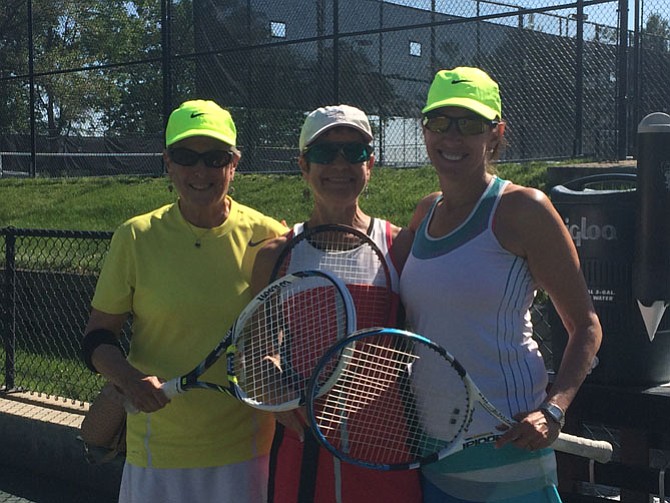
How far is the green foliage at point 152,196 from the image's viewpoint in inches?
342

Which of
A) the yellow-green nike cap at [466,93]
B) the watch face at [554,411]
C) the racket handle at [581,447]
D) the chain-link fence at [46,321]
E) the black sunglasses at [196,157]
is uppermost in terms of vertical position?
the yellow-green nike cap at [466,93]

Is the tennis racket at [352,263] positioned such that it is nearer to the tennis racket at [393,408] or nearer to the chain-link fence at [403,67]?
the tennis racket at [393,408]

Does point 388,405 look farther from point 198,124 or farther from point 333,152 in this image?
point 198,124

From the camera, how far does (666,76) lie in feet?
37.9

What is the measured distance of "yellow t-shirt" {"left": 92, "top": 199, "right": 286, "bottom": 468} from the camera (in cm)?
292

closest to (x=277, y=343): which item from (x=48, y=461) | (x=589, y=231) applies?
(x=589, y=231)

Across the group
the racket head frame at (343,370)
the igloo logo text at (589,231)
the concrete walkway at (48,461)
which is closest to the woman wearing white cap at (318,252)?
the racket head frame at (343,370)

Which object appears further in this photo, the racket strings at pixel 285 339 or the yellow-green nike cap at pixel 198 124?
the yellow-green nike cap at pixel 198 124

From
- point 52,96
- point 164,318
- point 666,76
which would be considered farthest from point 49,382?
point 52,96

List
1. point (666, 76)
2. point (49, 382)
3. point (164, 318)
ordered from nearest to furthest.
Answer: point (164, 318), point (49, 382), point (666, 76)

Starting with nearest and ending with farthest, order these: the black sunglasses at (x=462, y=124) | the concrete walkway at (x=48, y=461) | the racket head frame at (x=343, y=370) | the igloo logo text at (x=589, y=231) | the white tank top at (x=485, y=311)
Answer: the racket head frame at (x=343, y=370) < the white tank top at (x=485, y=311) < the black sunglasses at (x=462, y=124) < the igloo logo text at (x=589, y=231) < the concrete walkway at (x=48, y=461)

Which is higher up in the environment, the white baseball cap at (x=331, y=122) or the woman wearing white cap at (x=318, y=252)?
the white baseball cap at (x=331, y=122)

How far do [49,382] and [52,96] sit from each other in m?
32.0

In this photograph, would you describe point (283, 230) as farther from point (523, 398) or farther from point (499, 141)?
point (523, 398)
